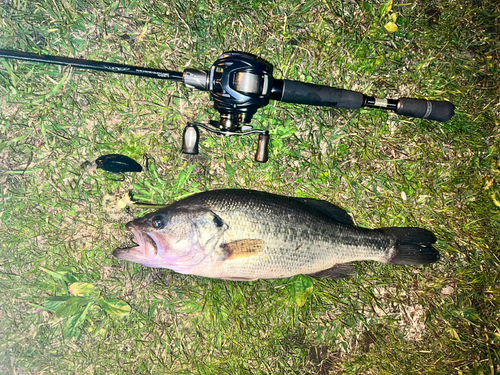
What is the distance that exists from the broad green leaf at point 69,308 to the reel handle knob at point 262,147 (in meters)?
2.45

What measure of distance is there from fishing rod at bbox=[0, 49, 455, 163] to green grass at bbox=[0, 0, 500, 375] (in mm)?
399

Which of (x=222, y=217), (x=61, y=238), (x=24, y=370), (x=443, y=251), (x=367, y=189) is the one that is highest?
(x=367, y=189)

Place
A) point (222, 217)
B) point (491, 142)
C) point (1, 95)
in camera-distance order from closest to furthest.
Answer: point (222, 217) < point (1, 95) < point (491, 142)

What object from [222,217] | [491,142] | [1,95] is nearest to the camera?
[222,217]

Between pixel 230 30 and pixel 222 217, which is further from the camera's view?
pixel 230 30

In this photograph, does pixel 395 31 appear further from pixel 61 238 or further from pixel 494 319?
pixel 61 238

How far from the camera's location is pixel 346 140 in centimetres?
329

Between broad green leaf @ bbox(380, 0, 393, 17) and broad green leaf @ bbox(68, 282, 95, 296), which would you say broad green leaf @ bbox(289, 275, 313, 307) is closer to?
broad green leaf @ bbox(68, 282, 95, 296)

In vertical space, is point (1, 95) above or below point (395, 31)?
below

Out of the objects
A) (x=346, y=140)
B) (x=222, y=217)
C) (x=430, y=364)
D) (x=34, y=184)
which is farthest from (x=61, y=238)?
(x=430, y=364)

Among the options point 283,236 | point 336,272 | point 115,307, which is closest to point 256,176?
point 283,236

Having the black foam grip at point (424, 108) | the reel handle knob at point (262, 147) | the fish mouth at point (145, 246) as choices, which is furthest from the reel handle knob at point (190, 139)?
the black foam grip at point (424, 108)

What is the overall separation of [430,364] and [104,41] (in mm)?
5067

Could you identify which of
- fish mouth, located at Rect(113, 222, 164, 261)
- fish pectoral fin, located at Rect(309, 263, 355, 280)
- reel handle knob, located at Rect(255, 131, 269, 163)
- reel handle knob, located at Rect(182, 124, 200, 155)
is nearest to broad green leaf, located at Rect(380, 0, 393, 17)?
reel handle knob, located at Rect(255, 131, 269, 163)
